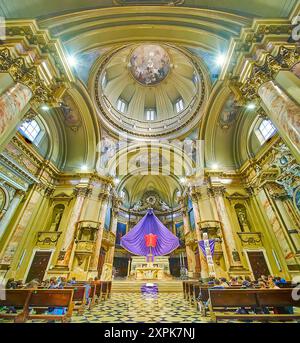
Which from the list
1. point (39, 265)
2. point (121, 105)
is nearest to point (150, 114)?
point (121, 105)

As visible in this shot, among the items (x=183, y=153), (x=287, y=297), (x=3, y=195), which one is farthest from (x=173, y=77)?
(x=287, y=297)

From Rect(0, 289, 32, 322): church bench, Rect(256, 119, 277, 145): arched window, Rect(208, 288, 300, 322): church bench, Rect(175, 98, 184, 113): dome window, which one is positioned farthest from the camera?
Rect(175, 98, 184, 113): dome window

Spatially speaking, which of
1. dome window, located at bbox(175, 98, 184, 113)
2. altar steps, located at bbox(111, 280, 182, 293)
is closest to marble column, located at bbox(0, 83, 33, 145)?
altar steps, located at bbox(111, 280, 182, 293)

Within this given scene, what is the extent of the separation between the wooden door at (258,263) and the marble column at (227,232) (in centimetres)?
84

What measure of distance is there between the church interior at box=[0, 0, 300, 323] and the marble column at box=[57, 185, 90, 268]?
7 centimetres

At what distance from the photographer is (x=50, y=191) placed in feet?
37.9

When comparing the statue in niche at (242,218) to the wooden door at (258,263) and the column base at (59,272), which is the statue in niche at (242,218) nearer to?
the wooden door at (258,263)

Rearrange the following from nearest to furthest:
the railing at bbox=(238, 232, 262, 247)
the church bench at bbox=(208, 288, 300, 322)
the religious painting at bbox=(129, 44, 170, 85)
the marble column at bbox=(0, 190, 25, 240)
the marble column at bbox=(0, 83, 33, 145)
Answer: the marble column at bbox=(0, 83, 33, 145), the church bench at bbox=(208, 288, 300, 322), the marble column at bbox=(0, 190, 25, 240), the railing at bbox=(238, 232, 262, 247), the religious painting at bbox=(129, 44, 170, 85)

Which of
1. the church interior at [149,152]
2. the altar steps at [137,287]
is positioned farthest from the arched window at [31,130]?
the altar steps at [137,287]

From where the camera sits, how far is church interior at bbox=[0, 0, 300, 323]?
171 inches

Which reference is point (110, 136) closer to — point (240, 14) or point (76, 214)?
point (76, 214)

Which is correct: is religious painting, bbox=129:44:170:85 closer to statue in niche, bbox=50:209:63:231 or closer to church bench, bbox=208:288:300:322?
statue in niche, bbox=50:209:63:231

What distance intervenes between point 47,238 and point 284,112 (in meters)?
12.5

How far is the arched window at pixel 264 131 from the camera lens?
9.62 metres
